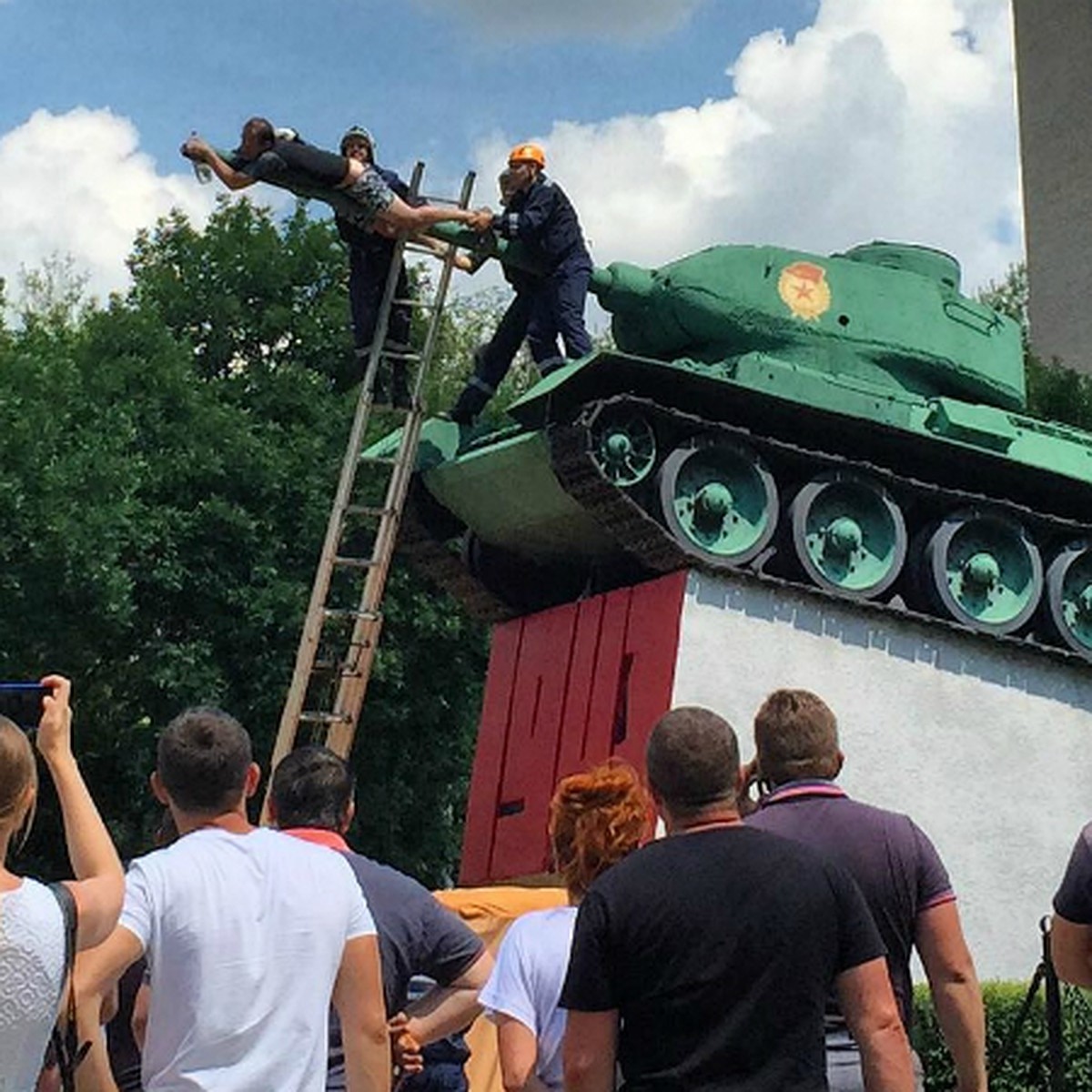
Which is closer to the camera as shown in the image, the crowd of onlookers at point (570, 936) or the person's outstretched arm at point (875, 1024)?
the crowd of onlookers at point (570, 936)

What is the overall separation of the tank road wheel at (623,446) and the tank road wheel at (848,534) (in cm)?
114

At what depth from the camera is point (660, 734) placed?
4.18 metres

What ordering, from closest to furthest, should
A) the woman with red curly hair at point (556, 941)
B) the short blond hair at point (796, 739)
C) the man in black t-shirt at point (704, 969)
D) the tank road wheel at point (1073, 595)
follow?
the man in black t-shirt at point (704, 969)
the woman with red curly hair at point (556, 941)
the short blond hair at point (796, 739)
the tank road wheel at point (1073, 595)

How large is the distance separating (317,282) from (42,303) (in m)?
9.24

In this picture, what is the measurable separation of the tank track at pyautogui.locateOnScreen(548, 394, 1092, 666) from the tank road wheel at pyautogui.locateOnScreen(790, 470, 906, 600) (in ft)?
0.35

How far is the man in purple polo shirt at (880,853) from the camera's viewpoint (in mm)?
4812

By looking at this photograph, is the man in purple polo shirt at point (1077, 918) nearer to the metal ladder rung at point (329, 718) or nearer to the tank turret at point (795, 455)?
the metal ladder rung at point (329, 718)

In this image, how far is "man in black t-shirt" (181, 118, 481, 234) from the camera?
12.4 m

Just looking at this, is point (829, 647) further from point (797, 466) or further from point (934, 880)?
point (934, 880)

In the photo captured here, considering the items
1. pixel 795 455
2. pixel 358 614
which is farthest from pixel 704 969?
pixel 795 455

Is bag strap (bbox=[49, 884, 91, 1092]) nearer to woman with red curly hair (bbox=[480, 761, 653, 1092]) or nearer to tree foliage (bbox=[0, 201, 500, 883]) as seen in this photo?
woman with red curly hair (bbox=[480, 761, 653, 1092])

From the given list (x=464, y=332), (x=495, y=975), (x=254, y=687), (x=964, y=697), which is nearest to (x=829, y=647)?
(x=964, y=697)

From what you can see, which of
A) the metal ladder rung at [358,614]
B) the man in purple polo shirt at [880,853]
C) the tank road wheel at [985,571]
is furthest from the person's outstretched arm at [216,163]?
the man in purple polo shirt at [880,853]

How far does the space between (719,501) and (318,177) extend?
11.4 ft
